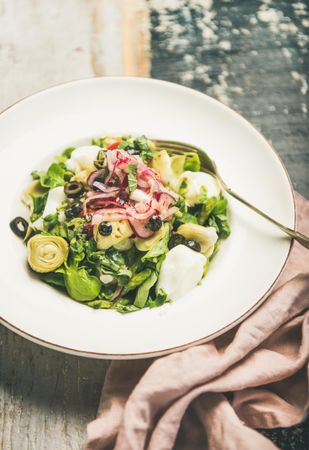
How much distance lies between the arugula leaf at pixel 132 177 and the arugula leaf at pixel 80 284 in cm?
54

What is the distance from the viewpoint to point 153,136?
3.63 m

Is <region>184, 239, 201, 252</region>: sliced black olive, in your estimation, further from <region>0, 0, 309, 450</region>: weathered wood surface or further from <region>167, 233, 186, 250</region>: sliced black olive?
<region>0, 0, 309, 450</region>: weathered wood surface

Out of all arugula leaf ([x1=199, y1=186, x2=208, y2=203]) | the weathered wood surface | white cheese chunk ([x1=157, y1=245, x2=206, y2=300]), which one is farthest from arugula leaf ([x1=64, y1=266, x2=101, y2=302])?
the weathered wood surface

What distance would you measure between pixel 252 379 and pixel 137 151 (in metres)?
1.46

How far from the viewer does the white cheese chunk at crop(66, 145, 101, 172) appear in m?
3.40

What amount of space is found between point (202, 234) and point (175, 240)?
162mm

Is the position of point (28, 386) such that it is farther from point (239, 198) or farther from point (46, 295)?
point (239, 198)

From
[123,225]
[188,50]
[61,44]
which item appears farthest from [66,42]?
[123,225]

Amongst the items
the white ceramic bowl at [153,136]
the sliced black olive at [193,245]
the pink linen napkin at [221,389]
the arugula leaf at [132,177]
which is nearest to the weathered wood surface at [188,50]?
the white ceramic bowl at [153,136]

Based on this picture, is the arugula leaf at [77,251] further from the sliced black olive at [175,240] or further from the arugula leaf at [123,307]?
the sliced black olive at [175,240]

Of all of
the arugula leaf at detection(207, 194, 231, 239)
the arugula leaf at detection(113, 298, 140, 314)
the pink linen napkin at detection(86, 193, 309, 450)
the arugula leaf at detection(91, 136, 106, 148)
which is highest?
the arugula leaf at detection(91, 136, 106, 148)

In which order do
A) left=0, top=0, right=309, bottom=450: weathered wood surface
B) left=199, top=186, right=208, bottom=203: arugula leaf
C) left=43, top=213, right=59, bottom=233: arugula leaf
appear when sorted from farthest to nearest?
left=0, top=0, right=309, bottom=450: weathered wood surface
left=199, top=186, right=208, bottom=203: arugula leaf
left=43, top=213, right=59, bottom=233: arugula leaf

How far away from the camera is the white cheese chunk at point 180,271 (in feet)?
10.1

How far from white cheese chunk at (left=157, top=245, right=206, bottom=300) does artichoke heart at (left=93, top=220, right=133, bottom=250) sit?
0.27 meters
